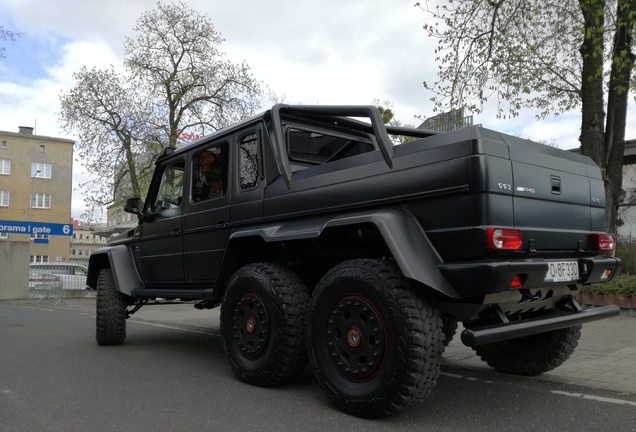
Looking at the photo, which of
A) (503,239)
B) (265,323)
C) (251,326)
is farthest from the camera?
(251,326)

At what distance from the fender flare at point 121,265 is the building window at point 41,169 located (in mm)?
55495

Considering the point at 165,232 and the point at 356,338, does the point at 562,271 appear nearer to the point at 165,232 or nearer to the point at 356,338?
the point at 356,338

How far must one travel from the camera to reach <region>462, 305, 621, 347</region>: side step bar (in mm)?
3186

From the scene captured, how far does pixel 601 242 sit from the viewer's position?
13.3 ft

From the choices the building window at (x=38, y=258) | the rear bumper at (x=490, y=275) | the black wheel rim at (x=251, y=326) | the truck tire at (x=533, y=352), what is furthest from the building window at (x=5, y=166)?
the rear bumper at (x=490, y=275)

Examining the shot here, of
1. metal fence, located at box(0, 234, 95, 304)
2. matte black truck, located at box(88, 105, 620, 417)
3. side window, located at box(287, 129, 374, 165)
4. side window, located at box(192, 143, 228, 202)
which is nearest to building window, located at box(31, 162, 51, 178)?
metal fence, located at box(0, 234, 95, 304)

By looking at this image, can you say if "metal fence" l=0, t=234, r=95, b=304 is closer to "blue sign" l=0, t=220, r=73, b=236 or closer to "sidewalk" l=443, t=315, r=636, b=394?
"blue sign" l=0, t=220, r=73, b=236

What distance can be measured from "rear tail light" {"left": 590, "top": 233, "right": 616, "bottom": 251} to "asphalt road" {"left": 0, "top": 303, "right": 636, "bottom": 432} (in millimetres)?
1134

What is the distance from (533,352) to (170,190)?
162 inches

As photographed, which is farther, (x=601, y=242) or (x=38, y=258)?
(x=38, y=258)

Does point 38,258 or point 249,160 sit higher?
point 249,160

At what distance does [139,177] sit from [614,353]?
22.3m

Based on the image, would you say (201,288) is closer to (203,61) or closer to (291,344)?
(291,344)

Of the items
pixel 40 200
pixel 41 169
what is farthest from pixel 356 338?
pixel 41 169
